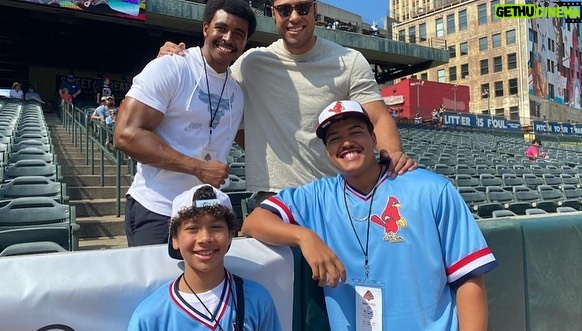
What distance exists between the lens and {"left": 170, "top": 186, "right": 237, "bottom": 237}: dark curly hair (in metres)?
1.56

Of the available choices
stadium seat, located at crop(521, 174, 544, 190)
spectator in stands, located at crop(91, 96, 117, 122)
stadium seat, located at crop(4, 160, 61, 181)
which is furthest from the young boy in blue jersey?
spectator in stands, located at crop(91, 96, 117, 122)

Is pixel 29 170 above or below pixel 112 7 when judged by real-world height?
below

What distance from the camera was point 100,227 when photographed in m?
5.38

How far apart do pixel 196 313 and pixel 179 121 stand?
37.4 inches

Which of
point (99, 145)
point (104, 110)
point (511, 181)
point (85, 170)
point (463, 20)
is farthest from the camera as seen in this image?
point (463, 20)

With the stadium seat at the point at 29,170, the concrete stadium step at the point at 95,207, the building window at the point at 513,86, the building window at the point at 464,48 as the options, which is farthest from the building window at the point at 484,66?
the stadium seat at the point at 29,170

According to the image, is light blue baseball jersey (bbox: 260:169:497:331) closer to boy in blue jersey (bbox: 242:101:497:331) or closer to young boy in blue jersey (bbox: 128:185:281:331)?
boy in blue jersey (bbox: 242:101:497:331)

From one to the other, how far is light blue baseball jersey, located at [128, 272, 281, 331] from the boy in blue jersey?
0.74ft

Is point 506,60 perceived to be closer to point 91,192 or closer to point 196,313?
point 91,192

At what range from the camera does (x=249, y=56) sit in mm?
2436

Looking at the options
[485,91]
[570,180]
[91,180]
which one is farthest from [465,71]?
[91,180]

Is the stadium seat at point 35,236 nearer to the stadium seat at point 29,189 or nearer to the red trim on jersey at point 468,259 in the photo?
the stadium seat at point 29,189

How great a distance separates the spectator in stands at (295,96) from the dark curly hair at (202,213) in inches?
27.6

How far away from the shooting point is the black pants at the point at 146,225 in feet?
6.78
